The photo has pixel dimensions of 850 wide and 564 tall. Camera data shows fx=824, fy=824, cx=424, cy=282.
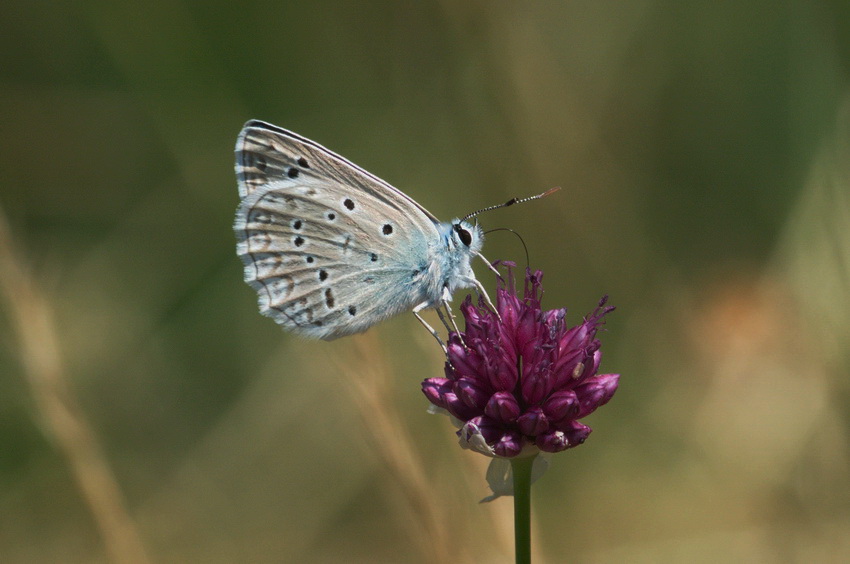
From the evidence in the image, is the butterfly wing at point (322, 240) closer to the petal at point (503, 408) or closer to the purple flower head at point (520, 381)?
the purple flower head at point (520, 381)

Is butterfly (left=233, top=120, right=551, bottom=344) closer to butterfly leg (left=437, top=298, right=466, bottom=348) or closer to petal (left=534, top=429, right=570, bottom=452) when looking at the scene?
butterfly leg (left=437, top=298, right=466, bottom=348)

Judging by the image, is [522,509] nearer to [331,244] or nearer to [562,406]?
[562,406]

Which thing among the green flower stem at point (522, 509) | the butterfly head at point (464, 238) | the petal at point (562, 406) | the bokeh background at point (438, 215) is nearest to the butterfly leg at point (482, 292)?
the butterfly head at point (464, 238)

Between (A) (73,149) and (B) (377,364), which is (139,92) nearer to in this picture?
(A) (73,149)

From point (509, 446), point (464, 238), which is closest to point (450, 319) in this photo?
point (464, 238)

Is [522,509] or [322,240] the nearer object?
[522,509]

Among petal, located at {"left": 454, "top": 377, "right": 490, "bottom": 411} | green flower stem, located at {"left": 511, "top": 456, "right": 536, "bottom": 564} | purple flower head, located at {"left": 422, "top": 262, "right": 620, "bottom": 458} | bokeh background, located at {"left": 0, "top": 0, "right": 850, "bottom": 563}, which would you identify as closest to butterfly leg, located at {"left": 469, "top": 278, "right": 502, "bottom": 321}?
purple flower head, located at {"left": 422, "top": 262, "right": 620, "bottom": 458}
